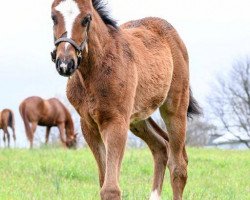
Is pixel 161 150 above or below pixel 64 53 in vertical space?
below

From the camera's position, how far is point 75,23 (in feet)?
19.3

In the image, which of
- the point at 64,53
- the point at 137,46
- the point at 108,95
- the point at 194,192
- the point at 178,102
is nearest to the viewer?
the point at 64,53

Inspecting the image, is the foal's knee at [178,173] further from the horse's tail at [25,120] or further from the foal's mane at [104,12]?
the horse's tail at [25,120]

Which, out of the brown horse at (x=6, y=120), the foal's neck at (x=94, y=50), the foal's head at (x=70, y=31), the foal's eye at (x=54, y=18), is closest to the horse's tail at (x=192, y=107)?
the foal's neck at (x=94, y=50)

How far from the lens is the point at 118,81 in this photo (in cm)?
638

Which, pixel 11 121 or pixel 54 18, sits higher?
pixel 54 18

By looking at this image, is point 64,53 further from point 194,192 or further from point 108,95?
point 194,192

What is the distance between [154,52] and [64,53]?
7.16ft

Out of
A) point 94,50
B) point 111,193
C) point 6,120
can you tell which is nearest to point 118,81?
point 94,50

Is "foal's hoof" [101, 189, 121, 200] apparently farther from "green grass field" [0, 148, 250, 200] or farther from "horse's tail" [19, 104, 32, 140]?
"horse's tail" [19, 104, 32, 140]

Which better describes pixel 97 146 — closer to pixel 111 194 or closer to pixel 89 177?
pixel 111 194

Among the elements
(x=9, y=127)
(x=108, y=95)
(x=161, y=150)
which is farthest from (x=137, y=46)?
(x=9, y=127)

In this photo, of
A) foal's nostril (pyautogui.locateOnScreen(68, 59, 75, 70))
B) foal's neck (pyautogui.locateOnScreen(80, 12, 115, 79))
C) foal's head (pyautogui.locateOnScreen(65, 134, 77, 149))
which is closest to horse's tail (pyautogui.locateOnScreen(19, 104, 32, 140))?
foal's head (pyautogui.locateOnScreen(65, 134, 77, 149))

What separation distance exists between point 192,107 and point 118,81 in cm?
281
